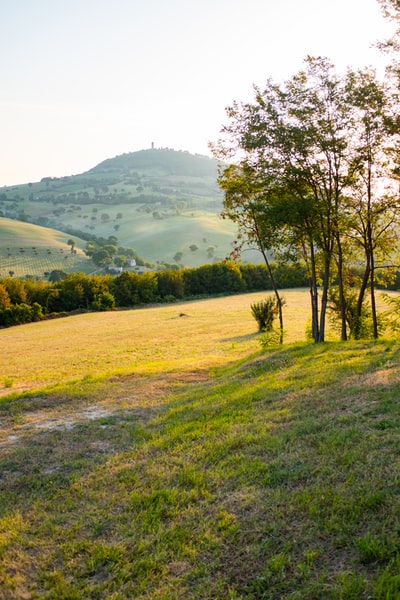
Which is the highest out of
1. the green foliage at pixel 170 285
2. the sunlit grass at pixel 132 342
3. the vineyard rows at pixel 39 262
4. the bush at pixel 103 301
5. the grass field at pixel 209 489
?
the vineyard rows at pixel 39 262

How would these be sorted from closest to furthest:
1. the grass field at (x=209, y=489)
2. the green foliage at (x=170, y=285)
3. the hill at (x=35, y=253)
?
the grass field at (x=209, y=489) < the green foliage at (x=170, y=285) < the hill at (x=35, y=253)

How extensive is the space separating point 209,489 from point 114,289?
169 ft

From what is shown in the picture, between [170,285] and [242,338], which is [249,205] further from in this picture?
[170,285]

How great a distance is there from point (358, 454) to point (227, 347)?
1891 centimetres

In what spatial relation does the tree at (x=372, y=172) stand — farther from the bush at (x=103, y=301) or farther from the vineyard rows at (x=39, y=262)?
the vineyard rows at (x=39, y=262)

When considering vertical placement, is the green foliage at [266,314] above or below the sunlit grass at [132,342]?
above

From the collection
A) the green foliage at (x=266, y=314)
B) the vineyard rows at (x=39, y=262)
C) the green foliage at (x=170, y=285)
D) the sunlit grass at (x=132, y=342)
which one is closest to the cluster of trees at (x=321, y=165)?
the sunlit grass at (x=132, y=342)

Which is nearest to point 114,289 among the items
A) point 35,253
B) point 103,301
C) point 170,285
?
point 103,301

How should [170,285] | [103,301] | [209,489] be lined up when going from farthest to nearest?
[170,285] < [103,301] < [209,489]

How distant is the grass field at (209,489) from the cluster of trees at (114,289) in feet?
101

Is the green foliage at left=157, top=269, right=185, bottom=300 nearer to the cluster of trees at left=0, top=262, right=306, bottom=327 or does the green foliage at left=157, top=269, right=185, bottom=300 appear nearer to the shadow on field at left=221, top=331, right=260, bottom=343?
the cluster of trees at left=0, top=262, right=306, bottom=327

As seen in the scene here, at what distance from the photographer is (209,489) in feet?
16.5

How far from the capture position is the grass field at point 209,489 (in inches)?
139

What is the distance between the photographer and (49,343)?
29422mm
